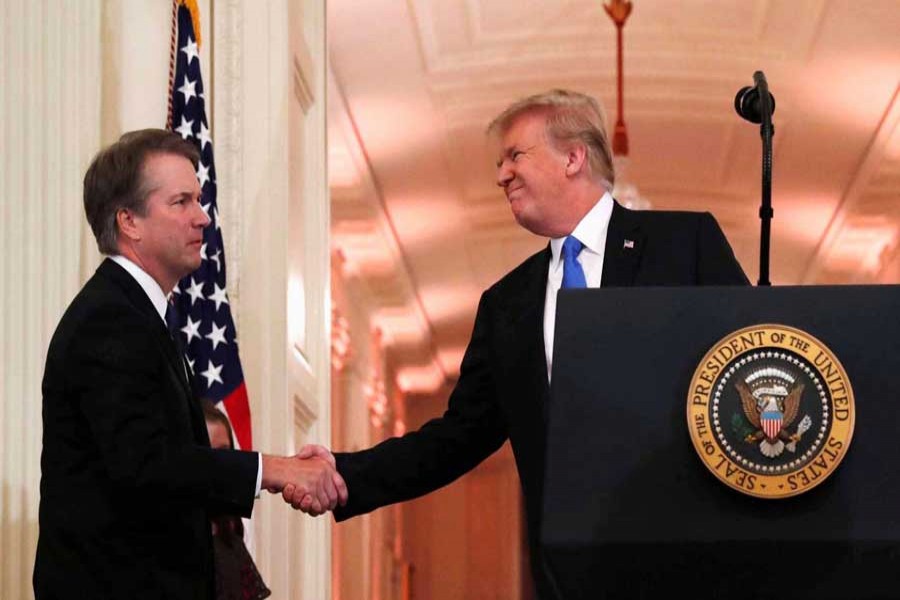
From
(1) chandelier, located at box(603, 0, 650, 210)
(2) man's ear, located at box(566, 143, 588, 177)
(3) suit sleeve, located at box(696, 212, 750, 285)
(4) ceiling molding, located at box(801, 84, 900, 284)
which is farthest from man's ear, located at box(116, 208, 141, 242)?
(4) ceiling molding, located at box(801, 84, 900, 284)

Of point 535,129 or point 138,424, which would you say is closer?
point 138,424

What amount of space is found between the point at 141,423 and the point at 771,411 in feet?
4.33

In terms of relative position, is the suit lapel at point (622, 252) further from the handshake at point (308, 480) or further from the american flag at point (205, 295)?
the american flag at point (205, 295)

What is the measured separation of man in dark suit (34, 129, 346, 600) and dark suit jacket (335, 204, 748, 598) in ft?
1.70

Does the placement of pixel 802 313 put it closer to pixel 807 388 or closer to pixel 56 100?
pixel 807 388

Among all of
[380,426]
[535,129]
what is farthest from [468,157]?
[535,129]

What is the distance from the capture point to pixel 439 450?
3.93m

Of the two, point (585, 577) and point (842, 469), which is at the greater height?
point (842, 469)

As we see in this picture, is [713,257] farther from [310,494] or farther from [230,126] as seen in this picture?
[230,126]

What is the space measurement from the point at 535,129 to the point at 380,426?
1379cm

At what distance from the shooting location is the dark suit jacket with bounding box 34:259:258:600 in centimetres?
305

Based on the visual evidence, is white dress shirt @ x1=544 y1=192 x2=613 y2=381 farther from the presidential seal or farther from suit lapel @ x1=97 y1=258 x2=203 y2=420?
the presidential seal

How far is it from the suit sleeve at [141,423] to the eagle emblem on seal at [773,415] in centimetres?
126

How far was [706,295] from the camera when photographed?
7.52ft
